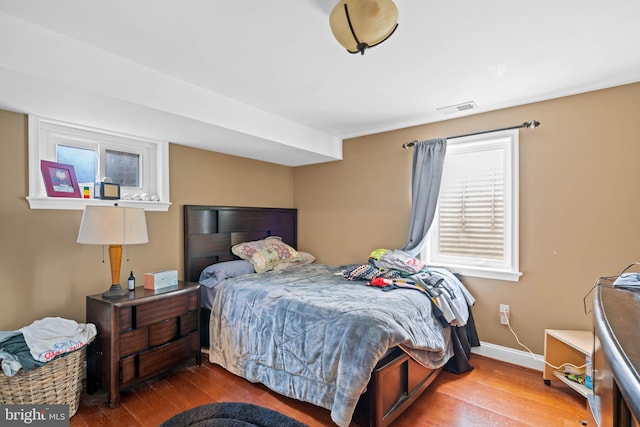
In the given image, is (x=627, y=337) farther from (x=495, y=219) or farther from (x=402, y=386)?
(x=495, y=219)

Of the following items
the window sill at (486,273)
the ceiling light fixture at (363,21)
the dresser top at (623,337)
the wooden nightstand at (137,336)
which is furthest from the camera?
the window sill at (486,273)

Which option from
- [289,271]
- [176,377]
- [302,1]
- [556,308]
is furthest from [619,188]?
[176,377]

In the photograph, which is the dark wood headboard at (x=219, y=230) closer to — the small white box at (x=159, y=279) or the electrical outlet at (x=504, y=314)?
the small white box at (x=159, y=279)

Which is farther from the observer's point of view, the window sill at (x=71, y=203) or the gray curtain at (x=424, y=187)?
the gray curtain at (x=424, y=187)

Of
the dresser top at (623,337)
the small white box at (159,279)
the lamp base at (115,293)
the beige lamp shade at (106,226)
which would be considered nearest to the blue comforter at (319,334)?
the small white box at (159,279)

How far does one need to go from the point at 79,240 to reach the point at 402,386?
2.40m

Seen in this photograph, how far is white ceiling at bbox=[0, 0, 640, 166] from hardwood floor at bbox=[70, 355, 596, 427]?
2.02 meters

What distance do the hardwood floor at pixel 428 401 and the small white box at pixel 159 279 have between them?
2.41ft

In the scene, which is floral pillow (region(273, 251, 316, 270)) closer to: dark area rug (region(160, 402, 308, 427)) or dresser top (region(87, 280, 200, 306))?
dresser top (region(87, 280, 200, 306))

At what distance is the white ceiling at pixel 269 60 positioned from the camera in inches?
60.3

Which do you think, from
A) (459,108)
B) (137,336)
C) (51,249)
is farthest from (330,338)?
(459,108)

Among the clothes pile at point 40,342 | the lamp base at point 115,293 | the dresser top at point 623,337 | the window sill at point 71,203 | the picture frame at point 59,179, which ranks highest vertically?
the picture frame at point 59,179

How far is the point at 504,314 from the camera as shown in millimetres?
2781

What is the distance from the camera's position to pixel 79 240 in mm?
2156
